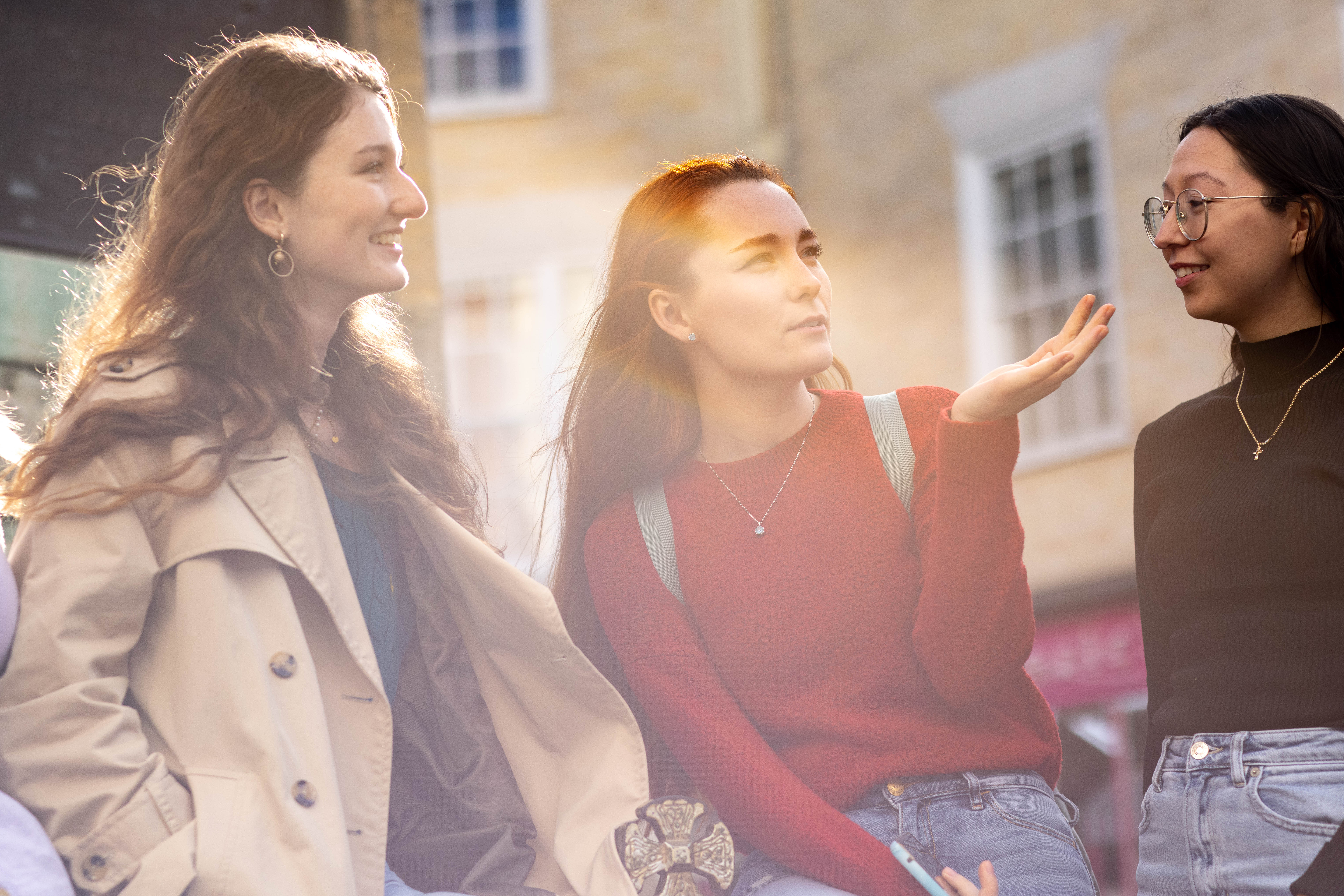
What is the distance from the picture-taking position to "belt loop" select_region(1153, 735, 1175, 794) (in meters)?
2.84

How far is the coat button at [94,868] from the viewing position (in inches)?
93.6

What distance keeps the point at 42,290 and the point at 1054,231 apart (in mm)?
8378

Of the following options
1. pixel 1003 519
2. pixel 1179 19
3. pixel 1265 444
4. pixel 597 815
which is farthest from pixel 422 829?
pixel 1179 19

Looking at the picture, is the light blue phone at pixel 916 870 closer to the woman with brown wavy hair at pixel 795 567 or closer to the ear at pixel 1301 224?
the woman with brown wavy hair at pixel 795 567

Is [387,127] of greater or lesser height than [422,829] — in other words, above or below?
above

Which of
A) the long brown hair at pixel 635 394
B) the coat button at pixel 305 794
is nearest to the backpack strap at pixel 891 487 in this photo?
the long brown hair at pixel 635 394

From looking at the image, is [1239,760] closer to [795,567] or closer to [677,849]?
[795,567]

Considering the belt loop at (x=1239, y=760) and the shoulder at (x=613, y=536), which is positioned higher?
the shoulder at (x=613, y=536)

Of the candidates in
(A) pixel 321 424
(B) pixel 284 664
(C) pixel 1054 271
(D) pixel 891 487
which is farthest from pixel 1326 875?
(C) pixel 1054 271

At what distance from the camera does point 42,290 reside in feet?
14.8

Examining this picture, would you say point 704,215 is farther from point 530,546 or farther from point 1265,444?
point 530,546

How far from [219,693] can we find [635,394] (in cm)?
130

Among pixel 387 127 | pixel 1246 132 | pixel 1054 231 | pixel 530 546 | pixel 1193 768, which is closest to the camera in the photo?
pixel 1193 768

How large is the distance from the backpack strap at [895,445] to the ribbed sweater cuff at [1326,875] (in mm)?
1072
